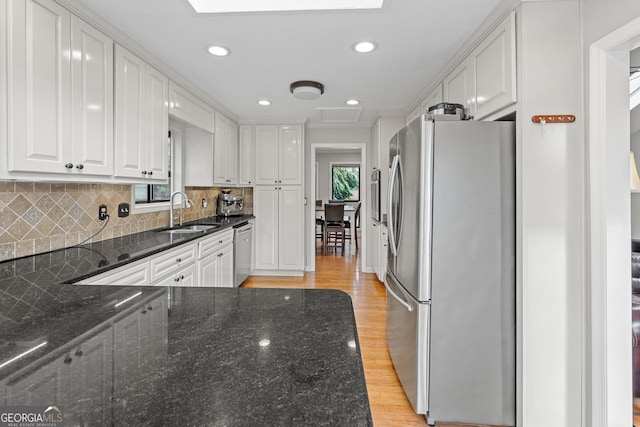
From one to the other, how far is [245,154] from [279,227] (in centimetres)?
121

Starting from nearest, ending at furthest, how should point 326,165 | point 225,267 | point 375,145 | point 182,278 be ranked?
point 182,278, point 225,267, point 375,145, point 326,165

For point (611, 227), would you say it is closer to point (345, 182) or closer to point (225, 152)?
point (225, 152)

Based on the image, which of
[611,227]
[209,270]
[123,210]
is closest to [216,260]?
[209,270]

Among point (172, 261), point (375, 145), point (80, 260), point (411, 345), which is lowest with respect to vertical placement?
point (411, 345)

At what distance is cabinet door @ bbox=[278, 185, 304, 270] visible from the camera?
4.57 metres

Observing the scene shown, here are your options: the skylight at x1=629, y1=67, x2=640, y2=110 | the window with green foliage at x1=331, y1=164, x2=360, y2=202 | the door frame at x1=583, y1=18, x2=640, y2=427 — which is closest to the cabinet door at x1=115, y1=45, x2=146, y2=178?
the door frame at x1=583, y1=18, x2=640, y2=427

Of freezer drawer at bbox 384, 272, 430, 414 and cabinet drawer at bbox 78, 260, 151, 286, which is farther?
freezer drawer at bbox 384, 272, 430, 414

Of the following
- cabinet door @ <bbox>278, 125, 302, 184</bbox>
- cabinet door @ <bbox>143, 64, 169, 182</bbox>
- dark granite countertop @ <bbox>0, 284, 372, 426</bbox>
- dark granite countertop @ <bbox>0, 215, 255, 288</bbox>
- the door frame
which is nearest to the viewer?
dark granite countertop @ <bbox>0, 284, 372, 426</bbox>

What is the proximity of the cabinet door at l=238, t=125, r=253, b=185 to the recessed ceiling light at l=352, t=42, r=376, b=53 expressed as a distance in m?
2.60

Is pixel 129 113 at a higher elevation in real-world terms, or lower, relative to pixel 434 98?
lower

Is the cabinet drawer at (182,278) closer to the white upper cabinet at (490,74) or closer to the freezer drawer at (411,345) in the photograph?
the freezer drawer at (411,345)

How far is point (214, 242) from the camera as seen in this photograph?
314 centimetres

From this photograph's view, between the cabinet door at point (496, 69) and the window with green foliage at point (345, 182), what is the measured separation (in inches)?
254

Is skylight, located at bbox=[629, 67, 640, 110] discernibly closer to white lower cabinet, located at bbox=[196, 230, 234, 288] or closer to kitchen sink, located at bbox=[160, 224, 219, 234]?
white lower cabinet, located at bbox=[196, 230, 234, 288]
